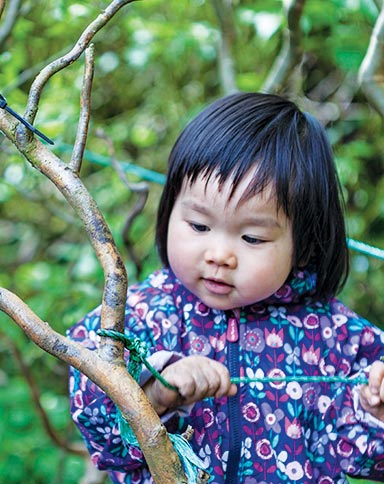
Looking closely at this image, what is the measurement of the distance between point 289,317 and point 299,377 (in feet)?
0.37

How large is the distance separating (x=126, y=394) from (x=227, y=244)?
0.32m

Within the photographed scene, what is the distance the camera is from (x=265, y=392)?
3.43 ft

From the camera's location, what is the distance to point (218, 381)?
0.90m

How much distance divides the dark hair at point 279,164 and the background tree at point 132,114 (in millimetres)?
386

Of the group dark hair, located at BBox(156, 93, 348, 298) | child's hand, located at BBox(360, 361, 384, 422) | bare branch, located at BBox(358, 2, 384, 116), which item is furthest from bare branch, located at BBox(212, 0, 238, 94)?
child's hand, located at BBox(360, 361, 384, 422)

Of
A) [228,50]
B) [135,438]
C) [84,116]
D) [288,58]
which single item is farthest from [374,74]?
[135,438]

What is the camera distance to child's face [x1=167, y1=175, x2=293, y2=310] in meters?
0.99

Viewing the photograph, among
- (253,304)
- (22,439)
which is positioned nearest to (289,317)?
(253,304)

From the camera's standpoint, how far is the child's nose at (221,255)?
977 millimetres

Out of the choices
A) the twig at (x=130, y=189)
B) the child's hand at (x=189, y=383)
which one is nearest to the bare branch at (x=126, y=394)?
the child's hand at (x=189, y=383)

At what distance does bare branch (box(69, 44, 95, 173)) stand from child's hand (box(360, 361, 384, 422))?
17.2 inches

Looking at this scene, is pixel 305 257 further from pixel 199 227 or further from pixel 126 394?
pixel 126 394

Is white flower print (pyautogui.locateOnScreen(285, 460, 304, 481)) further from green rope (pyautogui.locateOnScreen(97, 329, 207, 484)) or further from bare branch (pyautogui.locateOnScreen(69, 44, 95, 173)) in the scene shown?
bare branch (pyautogui.locateOnScreen(69, 44, 95, 173))

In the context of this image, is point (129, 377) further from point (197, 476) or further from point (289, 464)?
point (289, 464)
